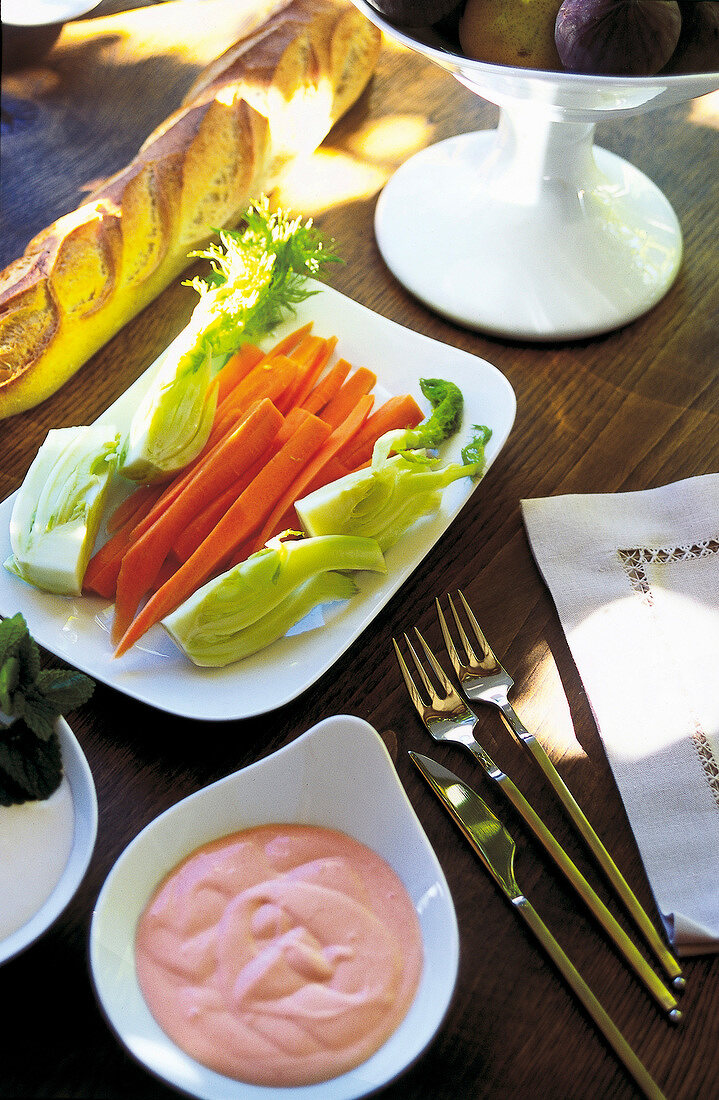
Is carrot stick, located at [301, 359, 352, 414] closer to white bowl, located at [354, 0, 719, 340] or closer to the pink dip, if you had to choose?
white bowl, located at [354, 0, 719, 340]

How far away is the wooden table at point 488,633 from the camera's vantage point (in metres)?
0.78

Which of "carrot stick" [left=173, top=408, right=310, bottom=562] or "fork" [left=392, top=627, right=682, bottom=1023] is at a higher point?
"carrot stick" [left=173, top=408, right=310, bottom=562]

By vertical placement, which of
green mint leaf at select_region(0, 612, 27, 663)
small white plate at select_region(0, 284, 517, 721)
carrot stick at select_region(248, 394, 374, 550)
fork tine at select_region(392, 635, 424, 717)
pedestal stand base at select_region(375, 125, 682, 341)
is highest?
pedestal stand base at select_region(375, 125, 682, 341)

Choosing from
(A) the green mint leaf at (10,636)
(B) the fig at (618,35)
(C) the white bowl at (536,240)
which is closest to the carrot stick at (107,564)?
(A) the green mint leaf at (10,636)

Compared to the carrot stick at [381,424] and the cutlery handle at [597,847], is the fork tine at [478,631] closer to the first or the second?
the cutlery handle at [597,847]

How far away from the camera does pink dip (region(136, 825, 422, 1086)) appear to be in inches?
27.3

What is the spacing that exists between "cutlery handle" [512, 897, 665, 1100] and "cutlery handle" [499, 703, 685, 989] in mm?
73

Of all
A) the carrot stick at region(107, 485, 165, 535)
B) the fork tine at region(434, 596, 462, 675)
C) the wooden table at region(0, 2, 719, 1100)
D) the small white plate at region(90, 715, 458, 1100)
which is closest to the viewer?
the small white plate at region(90, 715, 458, 1100)

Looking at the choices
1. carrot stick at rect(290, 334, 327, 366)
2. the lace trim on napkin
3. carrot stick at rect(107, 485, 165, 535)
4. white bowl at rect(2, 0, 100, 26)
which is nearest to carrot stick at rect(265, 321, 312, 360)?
carrot stick at rect(290, 334, 327, 366)

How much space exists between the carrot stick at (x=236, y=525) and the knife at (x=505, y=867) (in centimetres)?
31

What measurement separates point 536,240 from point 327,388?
38 cm

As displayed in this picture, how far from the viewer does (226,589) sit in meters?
0.97

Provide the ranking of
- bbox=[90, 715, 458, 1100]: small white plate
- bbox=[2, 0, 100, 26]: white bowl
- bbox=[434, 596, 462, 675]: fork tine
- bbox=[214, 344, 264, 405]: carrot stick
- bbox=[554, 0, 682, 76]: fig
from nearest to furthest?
bbox=[90, 715, 458, 1100]: small white plate → bbox=[554, 0, 682, 76]: fig → bbox=[434, 596, 462, 675]: fork tine → bbox=[214, 344, 264, 405]: carrot stick → bbox=[2, 0, 100, 26]: white bowl

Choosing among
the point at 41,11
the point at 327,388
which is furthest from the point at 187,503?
the point at 41,11
